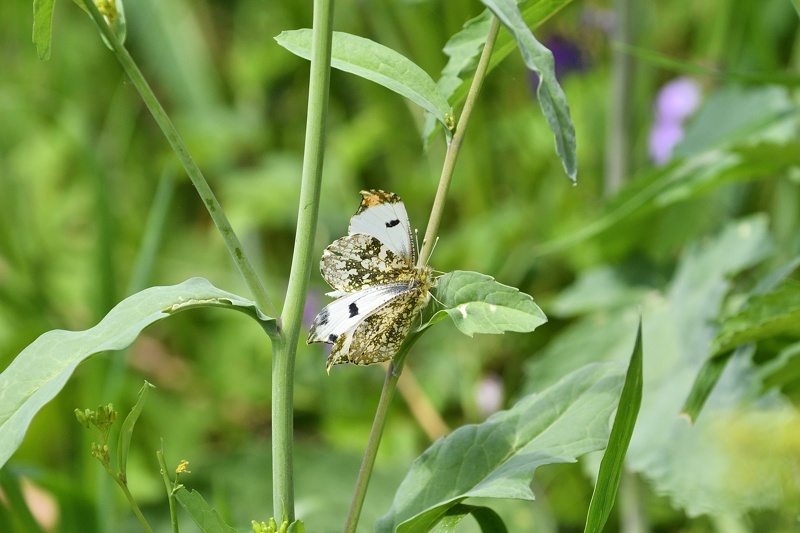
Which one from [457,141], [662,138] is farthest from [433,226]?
[662,138]

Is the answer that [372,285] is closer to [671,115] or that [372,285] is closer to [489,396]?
[489,396]

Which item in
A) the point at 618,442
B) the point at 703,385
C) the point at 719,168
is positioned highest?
the point at 719,168

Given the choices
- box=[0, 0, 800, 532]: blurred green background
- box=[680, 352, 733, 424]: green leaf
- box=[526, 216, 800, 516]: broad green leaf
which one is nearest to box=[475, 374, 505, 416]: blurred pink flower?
box=[0, 0, 800, 532]: blurred green background

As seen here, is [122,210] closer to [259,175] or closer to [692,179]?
[259,175]

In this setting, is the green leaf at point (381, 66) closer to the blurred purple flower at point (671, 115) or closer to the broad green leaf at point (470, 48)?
the broad green leaf at point (470, 48)

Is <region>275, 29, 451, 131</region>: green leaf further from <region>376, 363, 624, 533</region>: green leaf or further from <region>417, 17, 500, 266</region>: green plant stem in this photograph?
<region>376, 363, 624, 533</region>: green leaf

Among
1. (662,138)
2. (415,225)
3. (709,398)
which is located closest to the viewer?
(709,398)

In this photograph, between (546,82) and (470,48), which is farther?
(470,48)
